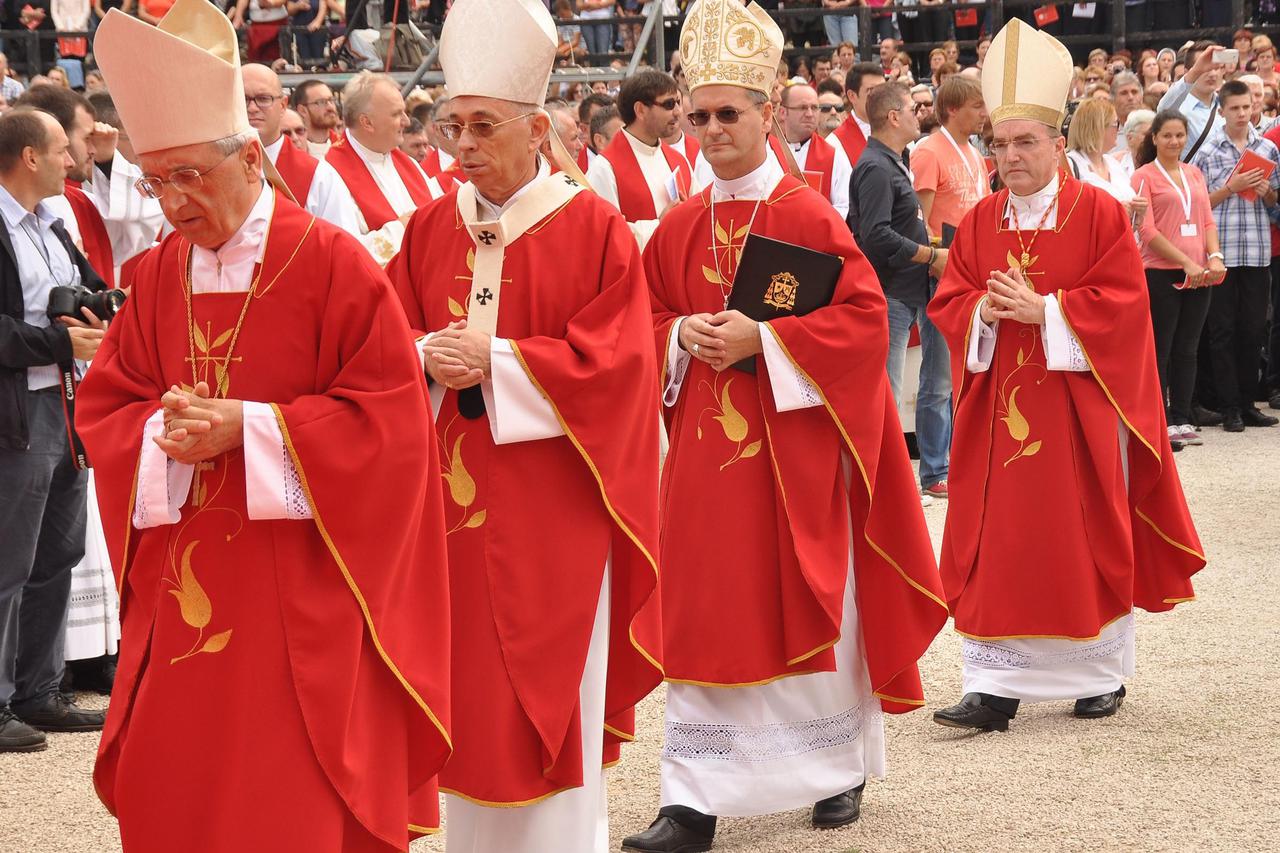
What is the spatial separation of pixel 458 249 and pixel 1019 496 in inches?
99.0

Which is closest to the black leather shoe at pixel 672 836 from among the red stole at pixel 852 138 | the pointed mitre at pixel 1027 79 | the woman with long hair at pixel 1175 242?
the pointed mitre at pixel 1027 79

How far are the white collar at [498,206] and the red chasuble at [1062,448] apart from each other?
7.15 ft

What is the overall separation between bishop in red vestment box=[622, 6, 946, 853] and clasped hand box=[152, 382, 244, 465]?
5.82ft

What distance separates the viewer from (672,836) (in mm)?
4637

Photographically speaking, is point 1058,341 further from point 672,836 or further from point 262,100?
point 262,100

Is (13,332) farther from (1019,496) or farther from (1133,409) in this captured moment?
(1133,409)

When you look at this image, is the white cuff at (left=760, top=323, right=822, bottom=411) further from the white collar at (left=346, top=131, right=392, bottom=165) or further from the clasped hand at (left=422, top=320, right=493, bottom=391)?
the white collar at (left=346, top=131, right=392, bottom=165)

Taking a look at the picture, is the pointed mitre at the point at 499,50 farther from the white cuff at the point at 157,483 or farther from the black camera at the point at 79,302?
the black camera at the point at 79,302

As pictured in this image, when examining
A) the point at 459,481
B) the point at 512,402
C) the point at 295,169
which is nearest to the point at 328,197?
the point at 295,169

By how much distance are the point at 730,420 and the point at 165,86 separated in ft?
6.79

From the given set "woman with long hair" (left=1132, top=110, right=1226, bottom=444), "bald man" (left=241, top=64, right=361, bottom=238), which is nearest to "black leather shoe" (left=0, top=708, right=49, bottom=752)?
"bald man" (left=241, top=64, right=361, bottom=238)

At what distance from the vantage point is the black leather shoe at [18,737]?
5.64 m

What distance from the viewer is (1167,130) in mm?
10789

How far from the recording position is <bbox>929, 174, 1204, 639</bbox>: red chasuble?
5652mm
